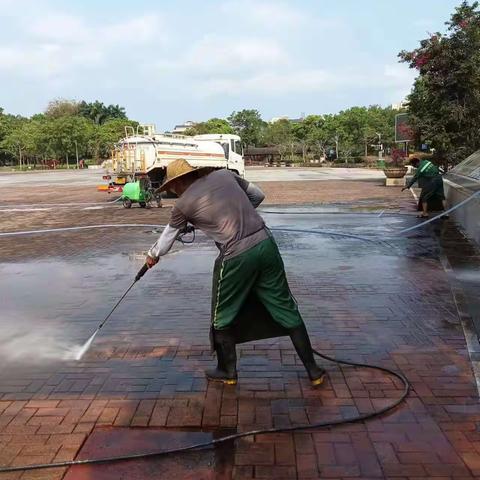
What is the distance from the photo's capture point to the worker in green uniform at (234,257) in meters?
3.77

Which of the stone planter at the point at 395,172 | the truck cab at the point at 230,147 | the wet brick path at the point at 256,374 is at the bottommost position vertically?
the wet brick path at the point at 256,374

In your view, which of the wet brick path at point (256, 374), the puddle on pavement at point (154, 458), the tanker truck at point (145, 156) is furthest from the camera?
the tanker truck at point (145, 156)

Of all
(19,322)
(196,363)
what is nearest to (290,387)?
(196,363)

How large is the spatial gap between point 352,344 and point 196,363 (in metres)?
1.34

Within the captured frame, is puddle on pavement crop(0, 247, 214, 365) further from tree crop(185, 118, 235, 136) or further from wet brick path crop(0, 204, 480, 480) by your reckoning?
tree crop(185, 118, 235, 136)

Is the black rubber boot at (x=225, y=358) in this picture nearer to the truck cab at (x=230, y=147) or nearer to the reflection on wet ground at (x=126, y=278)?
the reflection on wet ground at (x=126, y=278)

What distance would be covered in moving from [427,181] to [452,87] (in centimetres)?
955

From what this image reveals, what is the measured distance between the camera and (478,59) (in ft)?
66.1

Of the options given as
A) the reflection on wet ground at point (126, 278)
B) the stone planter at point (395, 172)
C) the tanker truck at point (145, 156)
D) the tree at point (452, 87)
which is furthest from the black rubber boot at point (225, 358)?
the stone planter at point (395, 172)

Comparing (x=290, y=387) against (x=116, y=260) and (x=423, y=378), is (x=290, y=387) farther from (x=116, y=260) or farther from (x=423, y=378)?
(x=116, y=260)

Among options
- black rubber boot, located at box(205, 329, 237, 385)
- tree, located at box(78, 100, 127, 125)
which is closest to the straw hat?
black rubber boot, located at box(205, 329, 237, 385)

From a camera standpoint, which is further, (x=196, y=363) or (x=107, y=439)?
(x=196, y=363)

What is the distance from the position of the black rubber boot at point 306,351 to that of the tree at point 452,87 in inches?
730

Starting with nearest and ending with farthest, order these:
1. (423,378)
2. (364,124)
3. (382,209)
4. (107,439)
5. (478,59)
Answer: (107,439), (423,378), (382,209), (478,59), (364,124)
